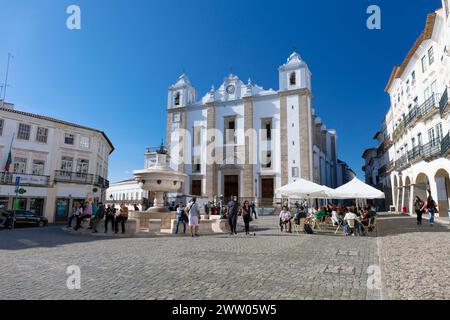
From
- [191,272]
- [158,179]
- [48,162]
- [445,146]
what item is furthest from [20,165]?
[445,146]

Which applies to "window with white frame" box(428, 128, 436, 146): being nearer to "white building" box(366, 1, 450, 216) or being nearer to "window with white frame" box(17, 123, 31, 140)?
"white building" box(366, 1, 450, 216)

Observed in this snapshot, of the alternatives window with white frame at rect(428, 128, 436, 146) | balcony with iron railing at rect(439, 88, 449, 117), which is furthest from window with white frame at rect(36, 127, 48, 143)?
window with white frame at rect(428, 128, 436, 146)

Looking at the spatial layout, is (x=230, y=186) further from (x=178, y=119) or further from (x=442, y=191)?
(x=442, y=191)

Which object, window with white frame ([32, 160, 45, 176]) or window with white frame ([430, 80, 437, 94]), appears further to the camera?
window with white frame ([32, 160, 45, 176])

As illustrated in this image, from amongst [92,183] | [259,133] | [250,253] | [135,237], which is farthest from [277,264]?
[259,133]

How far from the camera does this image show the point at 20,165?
25781 mm

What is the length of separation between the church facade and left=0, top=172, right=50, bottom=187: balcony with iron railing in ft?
53.6

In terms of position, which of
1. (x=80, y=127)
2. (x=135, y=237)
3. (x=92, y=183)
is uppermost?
(x=80, y=127)

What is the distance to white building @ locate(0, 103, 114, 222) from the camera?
25.0 metres

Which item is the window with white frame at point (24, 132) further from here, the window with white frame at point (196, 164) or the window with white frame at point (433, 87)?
the window with white frame at point (433, 87)

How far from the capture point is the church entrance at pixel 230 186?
122 feet

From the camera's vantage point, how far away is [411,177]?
2584 cm
